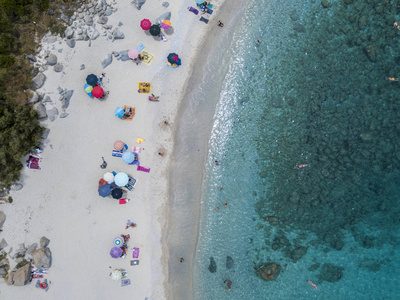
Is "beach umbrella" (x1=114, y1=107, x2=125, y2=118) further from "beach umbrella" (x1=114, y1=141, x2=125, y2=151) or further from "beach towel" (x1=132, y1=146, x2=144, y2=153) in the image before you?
"beach towel" (x1=132, y1=146, x2=144, y2=153)

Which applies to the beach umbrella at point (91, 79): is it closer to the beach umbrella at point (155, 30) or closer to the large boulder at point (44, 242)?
the beach umbrella at point (155, 30)

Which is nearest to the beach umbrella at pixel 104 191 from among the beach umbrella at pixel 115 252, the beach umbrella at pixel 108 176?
the beach umbrella at pixel 108 176

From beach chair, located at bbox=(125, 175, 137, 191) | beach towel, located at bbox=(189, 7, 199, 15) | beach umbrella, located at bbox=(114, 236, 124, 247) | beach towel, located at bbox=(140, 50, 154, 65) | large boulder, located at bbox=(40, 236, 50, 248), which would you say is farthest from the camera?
beach towel, located at bbox=(189, 7, 199, 15)

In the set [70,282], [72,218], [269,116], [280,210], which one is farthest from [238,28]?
[70,282]

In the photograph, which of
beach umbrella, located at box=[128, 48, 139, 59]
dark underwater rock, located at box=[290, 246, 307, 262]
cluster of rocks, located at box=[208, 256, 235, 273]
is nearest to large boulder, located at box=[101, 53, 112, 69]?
beach umbrella, located at box=[128, 48, 139, 59]

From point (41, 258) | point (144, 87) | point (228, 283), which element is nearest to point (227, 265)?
point (228, 283)
